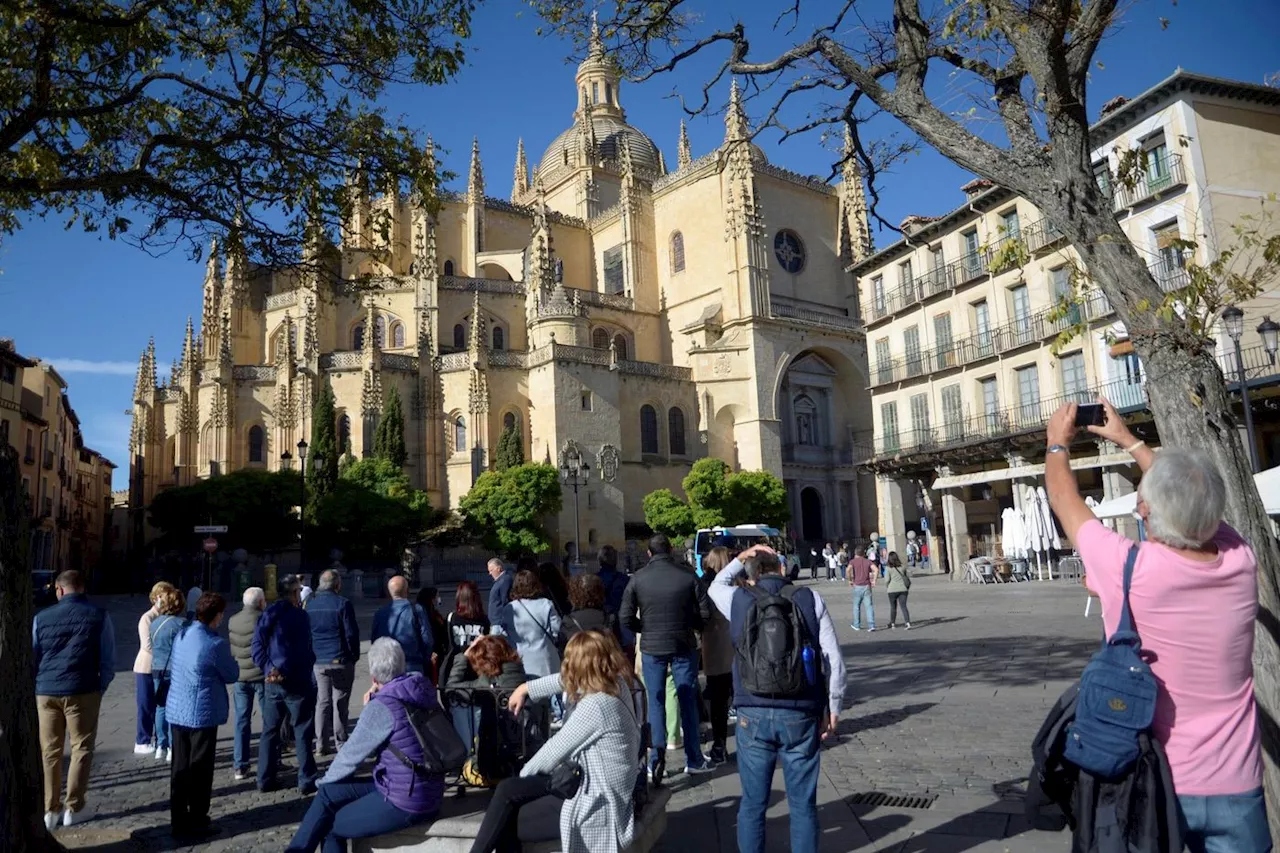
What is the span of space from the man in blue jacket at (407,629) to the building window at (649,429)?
34.8 m

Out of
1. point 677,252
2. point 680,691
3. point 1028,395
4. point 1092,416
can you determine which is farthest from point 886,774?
point 677,252

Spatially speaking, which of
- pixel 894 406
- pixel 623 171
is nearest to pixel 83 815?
pixel 894 406

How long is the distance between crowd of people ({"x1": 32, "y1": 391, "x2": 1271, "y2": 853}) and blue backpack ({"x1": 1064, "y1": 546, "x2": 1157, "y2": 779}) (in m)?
0.09

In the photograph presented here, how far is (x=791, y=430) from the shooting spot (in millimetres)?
45438

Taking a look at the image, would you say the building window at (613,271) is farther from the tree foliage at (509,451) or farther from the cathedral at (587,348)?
the tree foliage at (509,451)

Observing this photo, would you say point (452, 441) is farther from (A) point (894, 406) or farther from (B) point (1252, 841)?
(B) point (1252, 841)

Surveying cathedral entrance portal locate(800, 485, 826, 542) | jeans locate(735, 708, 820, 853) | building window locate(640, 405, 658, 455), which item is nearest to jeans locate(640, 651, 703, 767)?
jeans locate(735, 708, 820, 853)

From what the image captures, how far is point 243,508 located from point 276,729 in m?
29.0

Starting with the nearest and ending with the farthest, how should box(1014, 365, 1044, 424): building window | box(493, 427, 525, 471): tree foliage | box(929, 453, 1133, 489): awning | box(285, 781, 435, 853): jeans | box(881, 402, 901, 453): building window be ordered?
box(285, 781, 435, 853): jeans
box(929, 453, 1133, 489): awning
box(1014, 365, 1044, 424): building window
box(881, 402, 901, 453): building window
box(493, 427, 525, 471): tree foliage

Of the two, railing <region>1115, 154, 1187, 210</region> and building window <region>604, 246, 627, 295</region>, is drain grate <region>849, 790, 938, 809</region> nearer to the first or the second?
railing <region>1115, 154, 1187, 210</region>

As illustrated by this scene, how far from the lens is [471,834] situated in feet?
13.3

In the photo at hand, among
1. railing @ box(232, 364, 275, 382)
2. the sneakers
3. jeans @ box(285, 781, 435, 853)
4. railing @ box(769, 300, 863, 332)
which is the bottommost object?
the sneakers

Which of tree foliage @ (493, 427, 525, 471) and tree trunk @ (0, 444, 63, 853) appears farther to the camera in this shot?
tree foliage @ (493, 427, 525, 471)

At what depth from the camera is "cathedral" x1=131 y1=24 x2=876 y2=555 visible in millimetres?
Answer: 38188
